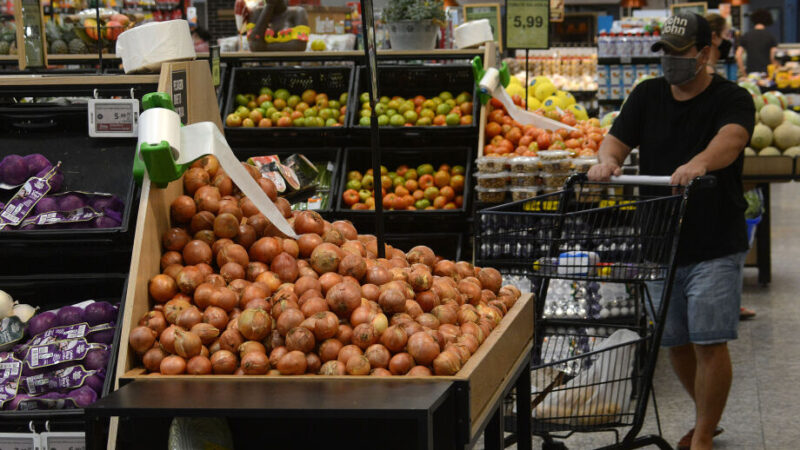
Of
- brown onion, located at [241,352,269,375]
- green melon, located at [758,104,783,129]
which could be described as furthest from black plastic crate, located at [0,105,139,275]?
green melon, located at [758,104,783,129]

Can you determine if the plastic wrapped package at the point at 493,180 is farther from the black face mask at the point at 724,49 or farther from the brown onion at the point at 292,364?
the brown onion at the point at 292,364

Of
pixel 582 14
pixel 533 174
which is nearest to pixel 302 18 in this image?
pixel 533 174

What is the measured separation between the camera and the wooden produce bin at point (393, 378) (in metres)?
2.12

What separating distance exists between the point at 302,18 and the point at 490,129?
1746mm

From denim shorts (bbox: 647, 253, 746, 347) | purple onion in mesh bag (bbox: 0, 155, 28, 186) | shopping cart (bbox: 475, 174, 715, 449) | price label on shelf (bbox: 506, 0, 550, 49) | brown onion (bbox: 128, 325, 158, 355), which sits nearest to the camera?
brown onion (bbox: 128, 325, 158, 355)

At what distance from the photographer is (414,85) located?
249 inches

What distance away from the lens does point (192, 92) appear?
310 cm

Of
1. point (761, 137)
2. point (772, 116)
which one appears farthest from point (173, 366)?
point (772, 116)

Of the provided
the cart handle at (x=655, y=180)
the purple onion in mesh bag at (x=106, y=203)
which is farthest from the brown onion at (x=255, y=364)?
the cart handle at (x=655, y=180)

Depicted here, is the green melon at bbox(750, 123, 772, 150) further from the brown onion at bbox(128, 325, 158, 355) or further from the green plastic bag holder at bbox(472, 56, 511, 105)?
the brown onion at bbox(128, 325, 158, 355)

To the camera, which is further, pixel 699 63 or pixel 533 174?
pixel 533 174

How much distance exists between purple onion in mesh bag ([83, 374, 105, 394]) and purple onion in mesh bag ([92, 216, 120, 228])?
0.43 m

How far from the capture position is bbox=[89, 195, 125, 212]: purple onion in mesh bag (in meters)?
2.82

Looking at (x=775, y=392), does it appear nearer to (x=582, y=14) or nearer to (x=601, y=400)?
(x=601, y=400)
